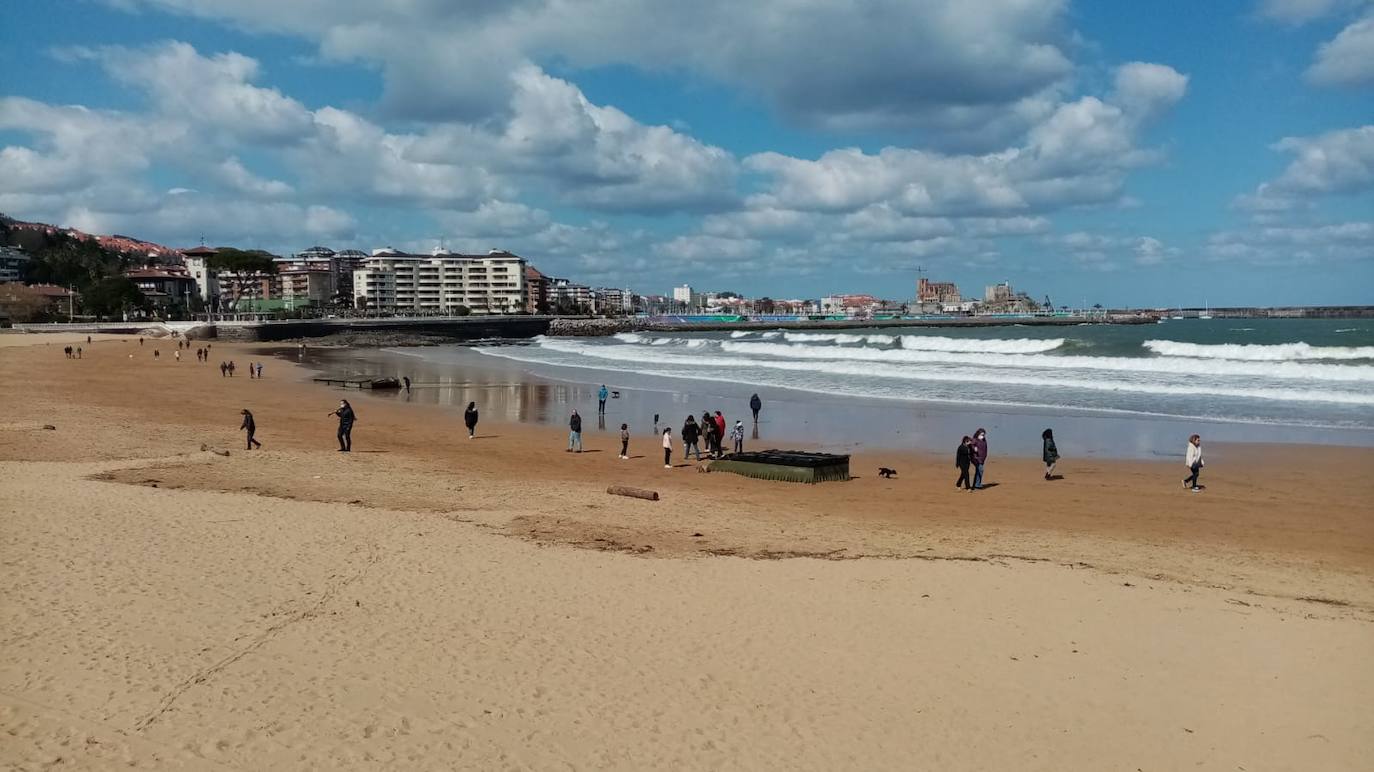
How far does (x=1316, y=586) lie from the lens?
9906mm

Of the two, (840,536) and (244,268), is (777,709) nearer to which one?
(840,536)

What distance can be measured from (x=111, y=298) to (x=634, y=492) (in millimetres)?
116809

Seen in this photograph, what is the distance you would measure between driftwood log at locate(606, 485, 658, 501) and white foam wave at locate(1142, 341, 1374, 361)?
4989 centimetres

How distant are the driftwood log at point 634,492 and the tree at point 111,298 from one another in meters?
115

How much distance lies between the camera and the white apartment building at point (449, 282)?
165 metres

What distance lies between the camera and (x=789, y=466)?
17.3 m

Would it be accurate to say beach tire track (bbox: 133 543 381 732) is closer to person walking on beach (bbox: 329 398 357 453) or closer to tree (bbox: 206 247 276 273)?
person walking on beach (bbox: 329 398 357 453)

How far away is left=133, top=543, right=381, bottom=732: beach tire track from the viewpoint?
19.5ft

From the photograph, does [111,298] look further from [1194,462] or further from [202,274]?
[1194,462]

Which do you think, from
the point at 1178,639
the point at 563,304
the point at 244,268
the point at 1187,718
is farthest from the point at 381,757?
the point at 563,304

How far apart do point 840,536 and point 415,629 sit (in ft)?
20.8

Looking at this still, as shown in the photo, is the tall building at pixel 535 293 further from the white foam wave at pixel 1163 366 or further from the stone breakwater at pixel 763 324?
the white foam wave at pixel 1163 366

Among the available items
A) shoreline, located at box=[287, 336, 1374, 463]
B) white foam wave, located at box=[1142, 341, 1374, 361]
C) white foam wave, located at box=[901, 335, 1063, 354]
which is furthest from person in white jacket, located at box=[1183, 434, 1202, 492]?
white foam wave, located at box=[901, 335, 1063, 354]

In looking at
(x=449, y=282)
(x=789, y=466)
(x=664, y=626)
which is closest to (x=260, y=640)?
(x=664, y=626)
